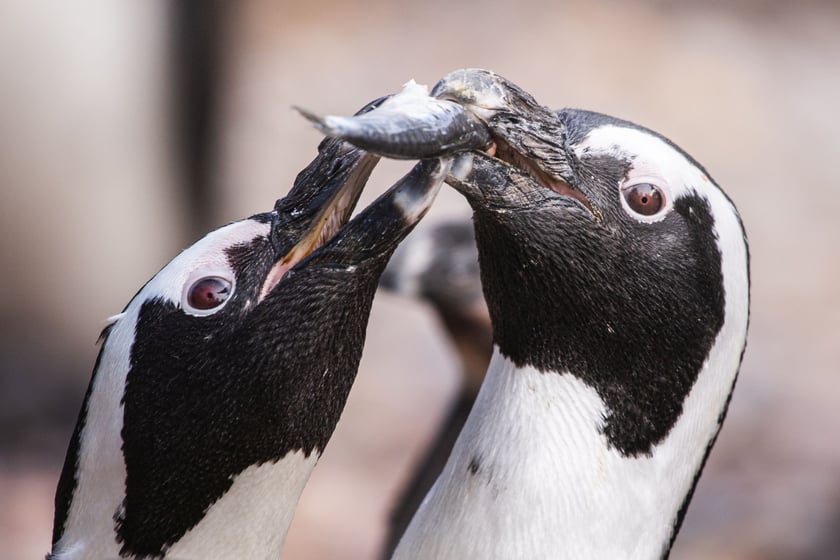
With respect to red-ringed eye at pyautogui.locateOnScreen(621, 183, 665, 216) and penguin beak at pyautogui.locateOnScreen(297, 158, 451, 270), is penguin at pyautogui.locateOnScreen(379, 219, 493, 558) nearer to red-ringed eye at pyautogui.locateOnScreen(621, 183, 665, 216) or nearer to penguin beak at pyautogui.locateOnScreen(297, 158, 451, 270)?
red-ringed eye at pyautogui.locateOnScreen(621, 183, 665, 216)

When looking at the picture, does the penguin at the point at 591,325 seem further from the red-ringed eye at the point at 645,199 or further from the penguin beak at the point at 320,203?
the penguin beak at the point at 320,203

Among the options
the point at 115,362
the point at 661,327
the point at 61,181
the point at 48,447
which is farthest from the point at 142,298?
the point at 61,181

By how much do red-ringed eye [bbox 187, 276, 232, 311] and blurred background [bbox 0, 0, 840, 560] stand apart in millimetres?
3898

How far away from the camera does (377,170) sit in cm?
659

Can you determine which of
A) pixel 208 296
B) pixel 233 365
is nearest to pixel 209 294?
pixel 208 296

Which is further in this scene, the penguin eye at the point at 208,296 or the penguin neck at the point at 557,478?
the penguin neck at the point at 557,478

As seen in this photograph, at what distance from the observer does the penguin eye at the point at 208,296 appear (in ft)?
5.93

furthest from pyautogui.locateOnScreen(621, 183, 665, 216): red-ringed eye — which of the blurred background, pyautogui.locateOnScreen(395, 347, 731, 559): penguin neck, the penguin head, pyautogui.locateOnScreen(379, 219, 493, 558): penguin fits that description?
the blurred background

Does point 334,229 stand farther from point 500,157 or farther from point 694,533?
point 694,533

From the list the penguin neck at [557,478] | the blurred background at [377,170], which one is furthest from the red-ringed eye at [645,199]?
the blurred background at [377,170]

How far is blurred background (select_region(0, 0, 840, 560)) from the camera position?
611 centimetres

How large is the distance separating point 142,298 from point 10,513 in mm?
4036

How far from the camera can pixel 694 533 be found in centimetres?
510

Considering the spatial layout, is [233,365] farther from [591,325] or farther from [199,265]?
[591,325]
